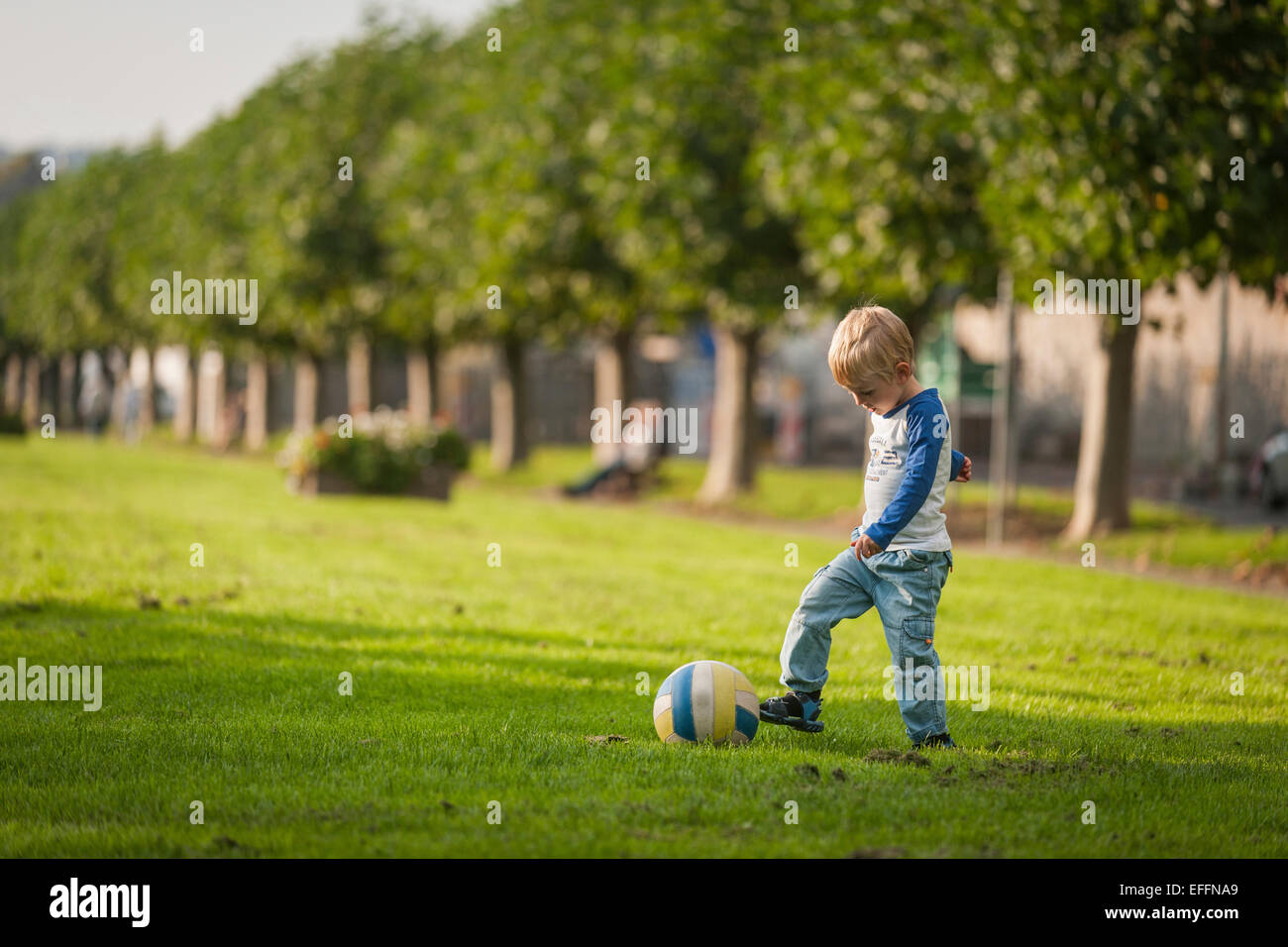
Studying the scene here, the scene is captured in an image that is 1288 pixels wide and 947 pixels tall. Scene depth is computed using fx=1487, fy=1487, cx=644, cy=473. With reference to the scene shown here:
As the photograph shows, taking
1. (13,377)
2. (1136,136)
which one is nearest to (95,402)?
(1136,136)

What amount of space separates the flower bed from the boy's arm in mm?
17812

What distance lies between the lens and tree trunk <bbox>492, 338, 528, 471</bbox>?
33188 millimetres

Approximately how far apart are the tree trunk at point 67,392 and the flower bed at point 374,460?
50117 mm

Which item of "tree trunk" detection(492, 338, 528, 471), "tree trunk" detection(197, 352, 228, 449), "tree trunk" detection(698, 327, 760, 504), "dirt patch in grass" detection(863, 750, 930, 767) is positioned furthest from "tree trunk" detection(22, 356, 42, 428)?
"dirt patch in grass" detection(863, 750, 930, 767)

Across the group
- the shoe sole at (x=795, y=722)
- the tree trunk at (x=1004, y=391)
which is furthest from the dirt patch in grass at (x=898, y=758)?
the tree trunk at (x=1004, y=391)

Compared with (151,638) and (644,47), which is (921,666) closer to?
(151,638)

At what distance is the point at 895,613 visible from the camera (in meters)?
6.42

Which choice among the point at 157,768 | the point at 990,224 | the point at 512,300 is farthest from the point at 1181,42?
the point at 512,300

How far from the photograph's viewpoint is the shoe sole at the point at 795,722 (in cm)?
655

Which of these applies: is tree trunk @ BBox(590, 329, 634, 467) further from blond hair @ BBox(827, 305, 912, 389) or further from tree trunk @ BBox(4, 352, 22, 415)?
tree trunk @ BBox(4, 352, 22, 415)

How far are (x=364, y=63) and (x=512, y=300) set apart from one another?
12.7 metres

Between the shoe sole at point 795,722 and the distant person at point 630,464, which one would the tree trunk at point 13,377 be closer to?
the distant person at point 630,464

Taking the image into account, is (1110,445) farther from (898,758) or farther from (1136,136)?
(898,758)

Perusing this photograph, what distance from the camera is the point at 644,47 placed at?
23.4 meters
